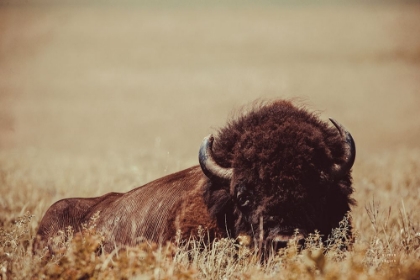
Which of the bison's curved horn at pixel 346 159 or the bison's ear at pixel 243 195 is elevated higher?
the bison's curved horn at pixel 346 159

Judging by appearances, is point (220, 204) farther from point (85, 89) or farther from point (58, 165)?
point (85, 89)

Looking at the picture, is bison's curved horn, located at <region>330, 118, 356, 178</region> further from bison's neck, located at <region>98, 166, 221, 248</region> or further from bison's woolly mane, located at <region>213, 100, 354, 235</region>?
bison's neck, located at <region>98, 166, 221, 248</region>

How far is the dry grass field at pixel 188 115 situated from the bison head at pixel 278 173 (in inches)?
13.3

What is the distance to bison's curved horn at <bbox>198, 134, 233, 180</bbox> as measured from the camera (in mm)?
6301

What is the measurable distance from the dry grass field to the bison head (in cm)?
34

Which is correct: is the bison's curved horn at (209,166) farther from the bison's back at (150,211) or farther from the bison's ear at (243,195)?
the bison's back at (150,211)

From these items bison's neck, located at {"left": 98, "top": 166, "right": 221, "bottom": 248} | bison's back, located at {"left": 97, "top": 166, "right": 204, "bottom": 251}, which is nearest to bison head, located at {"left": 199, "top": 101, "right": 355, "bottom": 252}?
bison's neck, located at {"left": 98, "top": 166, "right": 221, "bottom": 248}

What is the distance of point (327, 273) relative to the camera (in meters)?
4.23

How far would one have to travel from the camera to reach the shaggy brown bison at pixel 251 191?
232 inches

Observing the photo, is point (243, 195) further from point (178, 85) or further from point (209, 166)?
point (178, 85)

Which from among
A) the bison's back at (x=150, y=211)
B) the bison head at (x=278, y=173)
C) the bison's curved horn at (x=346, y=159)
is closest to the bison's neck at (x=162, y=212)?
the bison's back at (x=150, y=211)

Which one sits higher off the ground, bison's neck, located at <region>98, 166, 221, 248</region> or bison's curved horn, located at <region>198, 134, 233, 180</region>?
bison's curved horn, located at <region>198, 134, 233, 180</region>

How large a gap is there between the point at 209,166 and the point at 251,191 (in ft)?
1.87

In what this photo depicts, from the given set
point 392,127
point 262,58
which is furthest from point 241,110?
point 262,58
